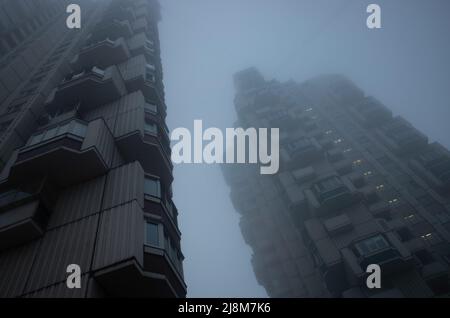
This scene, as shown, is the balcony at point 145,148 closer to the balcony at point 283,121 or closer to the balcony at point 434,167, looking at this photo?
the balcony at point 283,121

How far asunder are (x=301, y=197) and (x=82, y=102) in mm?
30883

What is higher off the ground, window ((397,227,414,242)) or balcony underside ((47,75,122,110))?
balcony underside ((47,75,122,110))

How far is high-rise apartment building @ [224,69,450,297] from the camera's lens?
35.8m

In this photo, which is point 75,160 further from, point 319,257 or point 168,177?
point 319,257

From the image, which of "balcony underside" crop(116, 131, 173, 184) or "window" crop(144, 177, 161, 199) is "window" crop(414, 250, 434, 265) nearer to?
"balcony underside" crop(116, 131, 173, 184)

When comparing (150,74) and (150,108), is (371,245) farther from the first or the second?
(150,74)

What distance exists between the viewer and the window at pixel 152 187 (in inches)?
708

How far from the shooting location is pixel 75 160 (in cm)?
1655

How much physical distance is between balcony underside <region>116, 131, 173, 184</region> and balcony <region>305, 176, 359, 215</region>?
991 inches

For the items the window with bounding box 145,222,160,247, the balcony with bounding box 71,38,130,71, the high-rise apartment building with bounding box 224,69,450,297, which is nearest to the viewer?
the window with bounding box 145,222,160,247

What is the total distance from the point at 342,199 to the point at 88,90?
105ft

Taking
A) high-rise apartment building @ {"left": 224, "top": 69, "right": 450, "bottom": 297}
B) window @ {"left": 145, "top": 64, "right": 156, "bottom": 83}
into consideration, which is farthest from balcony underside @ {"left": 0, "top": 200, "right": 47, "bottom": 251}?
high-rise apartment building @ {"left": 224, "top": 69, "right": 450, "bottom": 297}

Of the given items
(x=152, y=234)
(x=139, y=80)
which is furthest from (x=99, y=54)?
(x=152, y=234)

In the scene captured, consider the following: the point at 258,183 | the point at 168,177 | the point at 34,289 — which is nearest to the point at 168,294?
the point at 34,289
